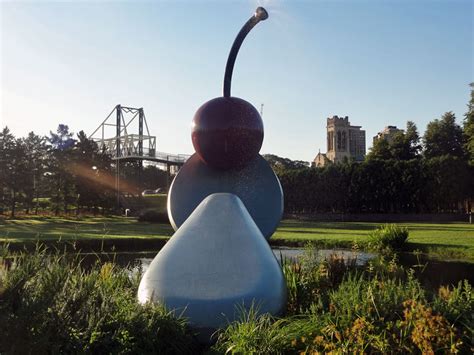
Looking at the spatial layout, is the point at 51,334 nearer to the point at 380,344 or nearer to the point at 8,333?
the point at 8,333

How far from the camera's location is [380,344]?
13.4 feet

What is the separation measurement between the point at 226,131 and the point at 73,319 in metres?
4.94

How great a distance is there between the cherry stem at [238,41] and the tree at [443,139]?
52948 mm

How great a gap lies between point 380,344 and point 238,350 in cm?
120

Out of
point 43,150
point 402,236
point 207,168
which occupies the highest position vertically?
point 43,150

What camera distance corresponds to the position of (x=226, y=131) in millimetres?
8930

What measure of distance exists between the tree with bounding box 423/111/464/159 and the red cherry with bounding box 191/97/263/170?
53.4 m

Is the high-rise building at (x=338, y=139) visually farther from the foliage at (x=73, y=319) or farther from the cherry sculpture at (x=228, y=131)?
the foliage at (x=73, y=319)

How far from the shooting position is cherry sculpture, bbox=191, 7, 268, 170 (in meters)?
8.95

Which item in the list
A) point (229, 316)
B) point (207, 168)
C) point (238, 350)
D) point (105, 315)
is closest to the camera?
point (238, 350)

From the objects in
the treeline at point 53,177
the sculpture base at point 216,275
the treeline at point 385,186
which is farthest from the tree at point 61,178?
the sculpture base at point 216,275

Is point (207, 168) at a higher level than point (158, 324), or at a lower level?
higher

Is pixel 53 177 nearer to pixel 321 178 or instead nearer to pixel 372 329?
pixel 321 178

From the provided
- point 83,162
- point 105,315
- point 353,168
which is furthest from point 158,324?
point 353,168
